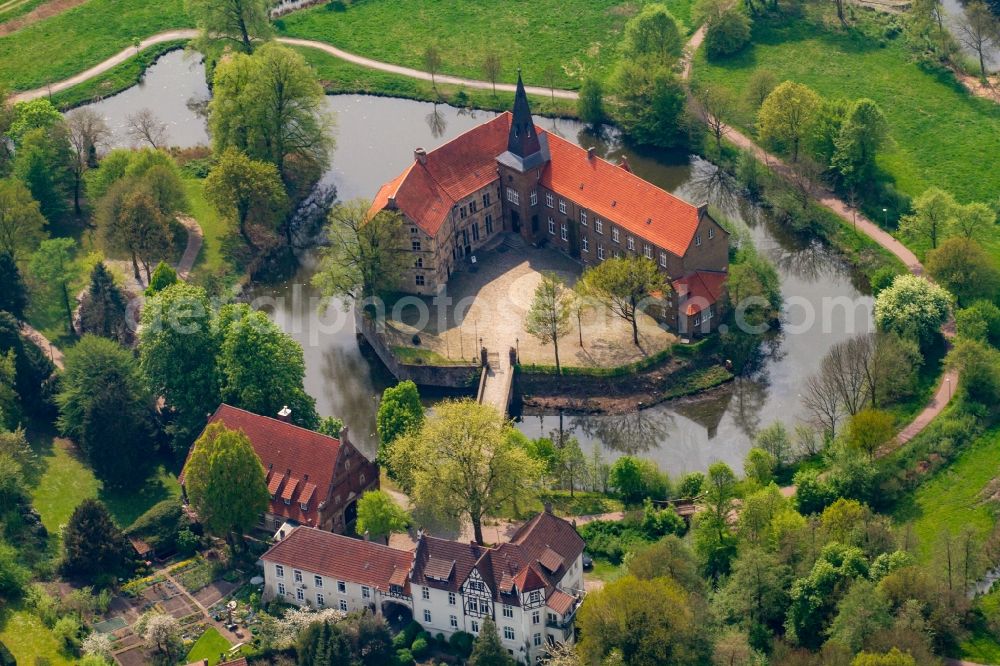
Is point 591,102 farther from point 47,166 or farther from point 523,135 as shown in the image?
point 47,166

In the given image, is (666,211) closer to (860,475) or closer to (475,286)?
(475,286)

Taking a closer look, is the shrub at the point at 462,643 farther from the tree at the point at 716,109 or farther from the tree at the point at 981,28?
the tree at the point at 981,28

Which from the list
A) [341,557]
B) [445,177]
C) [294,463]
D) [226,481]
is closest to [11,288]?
[226,481]

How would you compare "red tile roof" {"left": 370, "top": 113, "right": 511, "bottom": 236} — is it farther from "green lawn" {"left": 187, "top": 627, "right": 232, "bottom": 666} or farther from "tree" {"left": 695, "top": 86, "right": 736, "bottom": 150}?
"green lawn" {"left": 187, "top": 627, "right": 232, "bottom": 666}

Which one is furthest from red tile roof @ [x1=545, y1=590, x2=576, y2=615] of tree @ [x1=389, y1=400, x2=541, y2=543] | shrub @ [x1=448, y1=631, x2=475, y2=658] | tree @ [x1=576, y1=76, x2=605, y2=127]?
tree @ [x1=576, y1=76, x2=605, y2=127]

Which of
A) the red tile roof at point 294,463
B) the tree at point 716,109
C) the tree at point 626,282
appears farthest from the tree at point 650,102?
the red tile roof at point 294,463

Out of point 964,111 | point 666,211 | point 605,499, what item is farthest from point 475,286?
point 964,111
